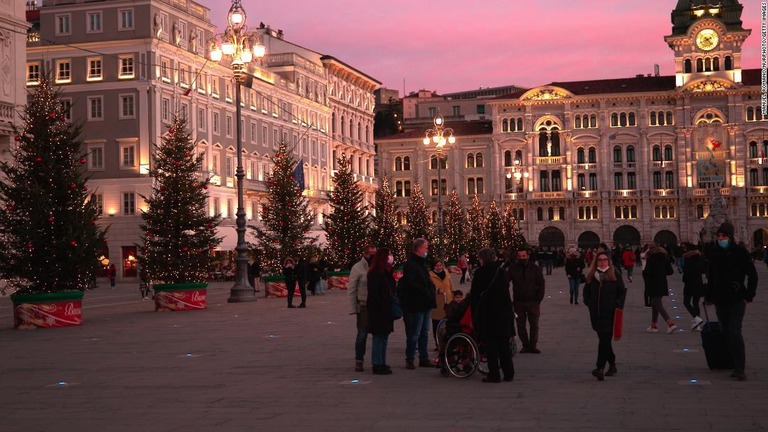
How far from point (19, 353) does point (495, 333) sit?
901cm

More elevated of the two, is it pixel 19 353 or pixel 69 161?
pixel 69 161

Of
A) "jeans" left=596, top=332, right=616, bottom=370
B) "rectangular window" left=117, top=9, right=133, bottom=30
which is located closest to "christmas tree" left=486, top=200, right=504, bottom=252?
"rectangular window" left=117, top=9, right=133, bottom=30

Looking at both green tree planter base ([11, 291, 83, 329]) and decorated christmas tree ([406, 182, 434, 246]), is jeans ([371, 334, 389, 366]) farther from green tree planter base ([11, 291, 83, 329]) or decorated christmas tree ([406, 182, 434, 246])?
decorated christmas tree ([406, 182, 434, 246])

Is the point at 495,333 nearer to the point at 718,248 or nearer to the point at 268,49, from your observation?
the point at 718,248

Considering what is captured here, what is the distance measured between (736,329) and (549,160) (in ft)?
319

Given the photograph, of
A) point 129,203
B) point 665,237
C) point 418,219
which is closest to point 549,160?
point 665,237

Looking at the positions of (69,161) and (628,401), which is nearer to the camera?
(628,401)

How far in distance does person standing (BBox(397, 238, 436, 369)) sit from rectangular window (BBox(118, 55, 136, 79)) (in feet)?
151

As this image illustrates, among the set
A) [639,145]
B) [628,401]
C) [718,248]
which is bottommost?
[628,401]

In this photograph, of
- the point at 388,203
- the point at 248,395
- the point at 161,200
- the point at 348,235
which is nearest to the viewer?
the point at 248,395

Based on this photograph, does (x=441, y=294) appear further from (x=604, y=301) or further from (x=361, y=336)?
(x=604, y=301)

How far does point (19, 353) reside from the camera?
18.0 metres

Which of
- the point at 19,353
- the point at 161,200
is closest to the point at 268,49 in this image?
the point at 161,200

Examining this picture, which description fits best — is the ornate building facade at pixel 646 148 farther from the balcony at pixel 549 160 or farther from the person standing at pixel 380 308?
the person standing at pixel 380 308
